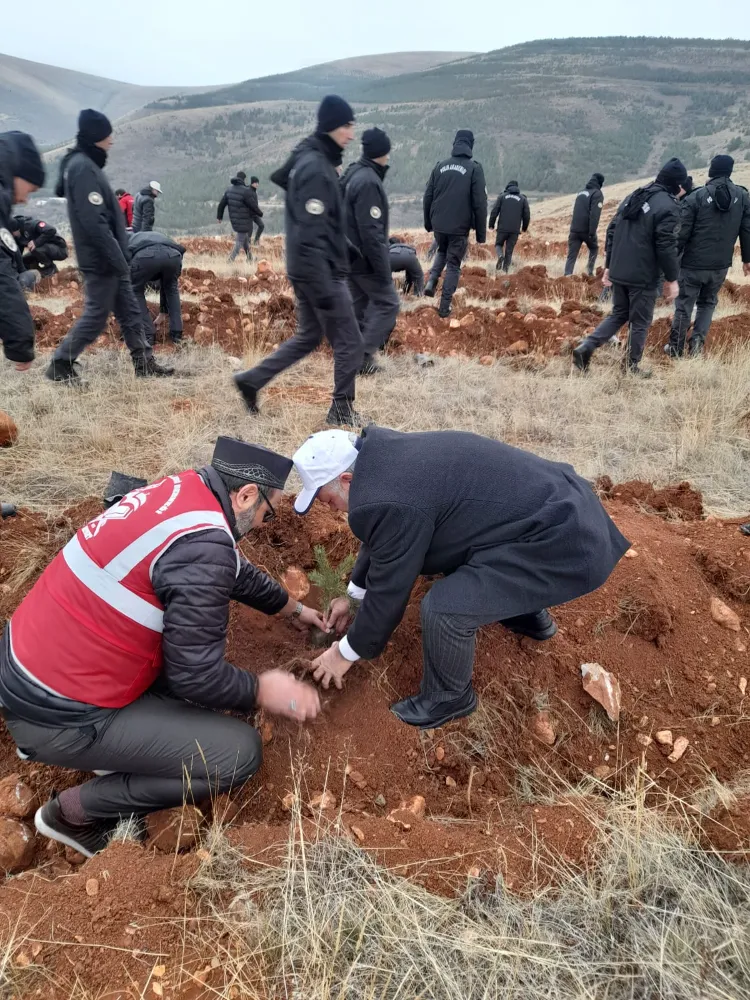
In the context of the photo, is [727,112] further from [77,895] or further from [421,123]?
[77,895]

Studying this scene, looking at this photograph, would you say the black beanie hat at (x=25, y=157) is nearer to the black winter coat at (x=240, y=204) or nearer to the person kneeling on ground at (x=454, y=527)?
the person kneeling on ground at (x=454, y=527)

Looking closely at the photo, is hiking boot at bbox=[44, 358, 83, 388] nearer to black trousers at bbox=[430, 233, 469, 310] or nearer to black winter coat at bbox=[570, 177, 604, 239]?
black trousers at bbox=[430, 233, 469, 310]

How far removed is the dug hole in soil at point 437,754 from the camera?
5.45 ft

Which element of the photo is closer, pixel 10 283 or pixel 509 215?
pixel 10 283

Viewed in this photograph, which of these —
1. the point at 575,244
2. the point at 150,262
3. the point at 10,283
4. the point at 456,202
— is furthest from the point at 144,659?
the point at 575,244

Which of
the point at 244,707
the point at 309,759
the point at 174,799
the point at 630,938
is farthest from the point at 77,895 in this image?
the point at 630,938

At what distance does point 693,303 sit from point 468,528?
5.95 meters

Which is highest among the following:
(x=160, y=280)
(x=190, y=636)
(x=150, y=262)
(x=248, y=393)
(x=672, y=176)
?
(x=672, y=176)

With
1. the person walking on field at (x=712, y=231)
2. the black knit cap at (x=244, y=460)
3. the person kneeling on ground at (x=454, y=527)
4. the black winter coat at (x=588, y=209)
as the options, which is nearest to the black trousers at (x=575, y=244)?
the black winter coat at (x=588, y=209)

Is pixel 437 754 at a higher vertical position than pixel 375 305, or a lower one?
lower

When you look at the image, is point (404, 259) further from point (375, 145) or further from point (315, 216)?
point (315, 216)

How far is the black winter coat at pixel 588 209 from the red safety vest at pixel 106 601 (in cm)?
1085

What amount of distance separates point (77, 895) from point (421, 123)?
70677 mm

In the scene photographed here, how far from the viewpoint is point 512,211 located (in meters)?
11.8
